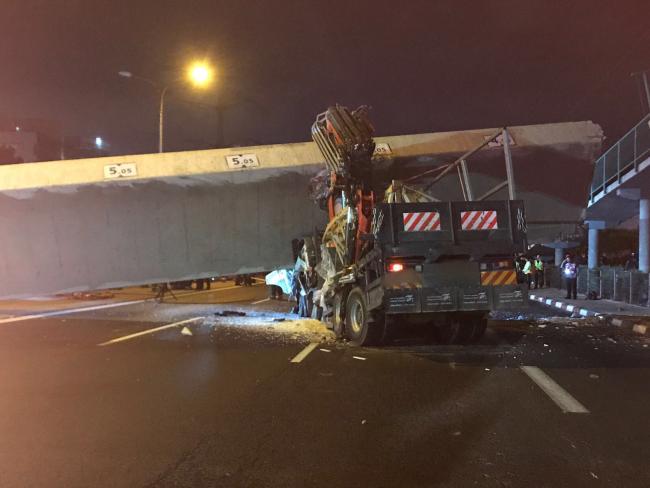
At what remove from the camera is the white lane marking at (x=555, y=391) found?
6.28 metres

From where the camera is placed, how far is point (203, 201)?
52.8ft

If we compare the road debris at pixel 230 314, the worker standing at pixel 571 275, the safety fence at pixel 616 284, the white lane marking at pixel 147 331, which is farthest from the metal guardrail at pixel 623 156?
the white lane marking at pixel 147 331

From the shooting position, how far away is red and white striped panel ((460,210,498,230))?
32.8ft

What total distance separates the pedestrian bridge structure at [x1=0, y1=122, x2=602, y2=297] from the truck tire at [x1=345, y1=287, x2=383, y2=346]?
4.34 metres

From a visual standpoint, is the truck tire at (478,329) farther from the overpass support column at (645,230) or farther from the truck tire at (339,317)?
the overpass support column at (645,230)

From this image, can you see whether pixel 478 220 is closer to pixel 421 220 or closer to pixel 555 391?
pixel 421 220

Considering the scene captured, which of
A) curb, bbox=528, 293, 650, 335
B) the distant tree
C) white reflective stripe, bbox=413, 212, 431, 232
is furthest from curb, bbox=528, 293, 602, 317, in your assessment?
the distant tree

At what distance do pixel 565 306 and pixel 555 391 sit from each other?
11.8 meters

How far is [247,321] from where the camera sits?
587 inches

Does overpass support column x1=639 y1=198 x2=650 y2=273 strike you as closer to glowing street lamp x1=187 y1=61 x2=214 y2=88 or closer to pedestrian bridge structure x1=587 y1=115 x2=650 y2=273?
pedestrian bridge structure x1=587 y1=115 x2=650 y2=273

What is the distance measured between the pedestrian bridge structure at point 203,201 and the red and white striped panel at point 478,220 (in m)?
4.57

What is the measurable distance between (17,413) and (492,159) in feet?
40.6

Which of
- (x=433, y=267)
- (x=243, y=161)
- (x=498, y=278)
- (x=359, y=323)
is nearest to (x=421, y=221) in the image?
(x=433, y=267)

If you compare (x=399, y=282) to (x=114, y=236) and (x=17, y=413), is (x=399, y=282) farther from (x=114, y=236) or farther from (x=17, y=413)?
(x=114, y=236)
